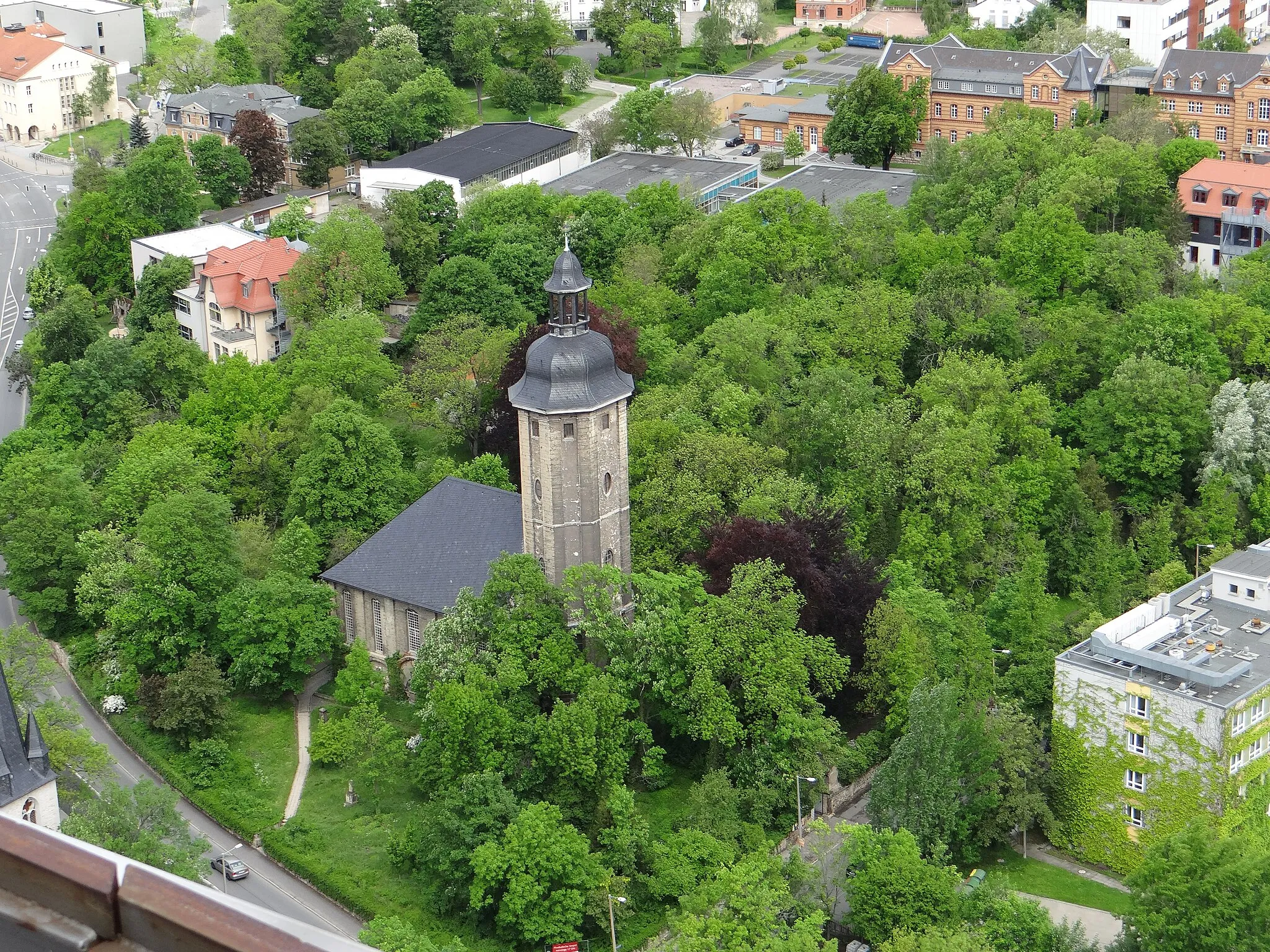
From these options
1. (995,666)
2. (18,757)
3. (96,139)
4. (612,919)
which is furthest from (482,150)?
(612,919)

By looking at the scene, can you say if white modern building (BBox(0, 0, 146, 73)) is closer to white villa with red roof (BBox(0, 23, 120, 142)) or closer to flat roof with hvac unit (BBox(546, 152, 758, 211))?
white villa with red roof (BBox(0, 23, 120, 142))

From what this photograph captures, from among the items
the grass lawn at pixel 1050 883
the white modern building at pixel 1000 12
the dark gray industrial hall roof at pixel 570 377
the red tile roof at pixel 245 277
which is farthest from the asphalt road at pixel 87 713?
the white modern building at pixel 1000 12

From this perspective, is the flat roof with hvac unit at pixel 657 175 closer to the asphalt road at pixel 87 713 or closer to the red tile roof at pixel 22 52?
the asphalt road at pixel 87 713

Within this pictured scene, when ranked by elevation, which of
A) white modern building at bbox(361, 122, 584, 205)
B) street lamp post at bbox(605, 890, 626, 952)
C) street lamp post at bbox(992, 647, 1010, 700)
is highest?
white modern building at bbox(361, 122, 584, 205)

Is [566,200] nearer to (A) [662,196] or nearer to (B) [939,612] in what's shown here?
(A) [662,196]

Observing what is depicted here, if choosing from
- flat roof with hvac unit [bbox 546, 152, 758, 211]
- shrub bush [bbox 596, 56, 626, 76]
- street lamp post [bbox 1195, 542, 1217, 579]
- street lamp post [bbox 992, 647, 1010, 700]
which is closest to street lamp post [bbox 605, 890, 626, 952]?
street lamp post [bbox 992, 647, 1010, 700]

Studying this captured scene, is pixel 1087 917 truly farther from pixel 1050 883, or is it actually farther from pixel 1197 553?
pixel 1197 553
